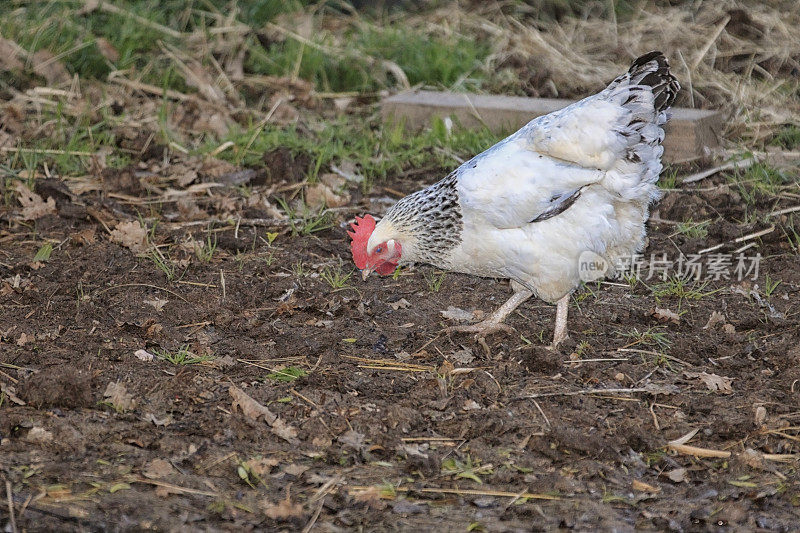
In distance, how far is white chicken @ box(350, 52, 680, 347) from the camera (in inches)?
144

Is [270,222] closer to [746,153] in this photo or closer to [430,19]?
[746,153]

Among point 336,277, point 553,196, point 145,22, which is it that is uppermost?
point 553,196

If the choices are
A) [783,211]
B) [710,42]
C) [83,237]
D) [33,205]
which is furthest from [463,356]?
[710,42]

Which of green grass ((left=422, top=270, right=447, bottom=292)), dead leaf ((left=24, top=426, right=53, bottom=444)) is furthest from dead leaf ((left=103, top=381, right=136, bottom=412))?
green grass ((left=422, top=270, right=447, bottom=292))

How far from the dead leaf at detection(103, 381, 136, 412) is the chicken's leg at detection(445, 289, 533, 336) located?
1.43 metres

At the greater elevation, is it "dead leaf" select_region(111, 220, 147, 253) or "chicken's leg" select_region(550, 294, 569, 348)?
"chicken's leg" select_region(550, 294, 569, 348)

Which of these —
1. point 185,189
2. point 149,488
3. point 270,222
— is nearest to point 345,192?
point 270,222

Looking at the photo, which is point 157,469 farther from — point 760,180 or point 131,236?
point 760,180

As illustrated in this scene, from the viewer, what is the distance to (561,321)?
387 centimetres

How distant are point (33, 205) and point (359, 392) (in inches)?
103

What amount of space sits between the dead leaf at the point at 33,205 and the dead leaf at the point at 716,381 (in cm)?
348

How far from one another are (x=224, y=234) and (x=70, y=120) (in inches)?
81.6

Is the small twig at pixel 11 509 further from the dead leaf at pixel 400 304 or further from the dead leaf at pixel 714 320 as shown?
the dead leaf at pixel 714 320

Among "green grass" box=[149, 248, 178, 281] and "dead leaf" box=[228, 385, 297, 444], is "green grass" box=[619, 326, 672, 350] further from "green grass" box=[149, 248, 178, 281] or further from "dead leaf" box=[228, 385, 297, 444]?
"green grass" box=[149, 248, 178, 281]
